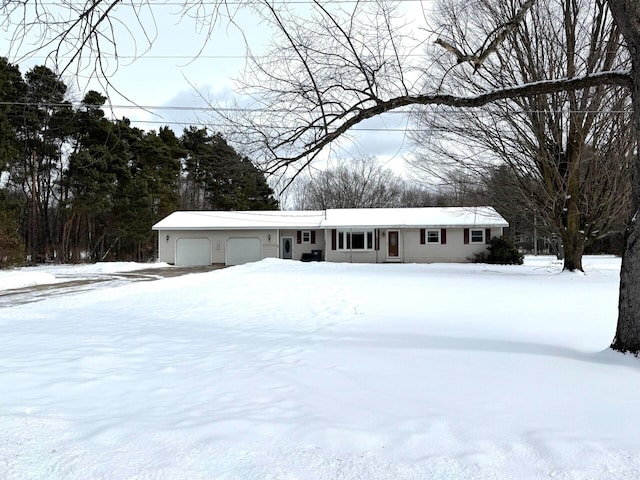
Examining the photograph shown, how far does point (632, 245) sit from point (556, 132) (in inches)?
467

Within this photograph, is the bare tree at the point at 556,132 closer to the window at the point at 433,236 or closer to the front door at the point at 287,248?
the window at the point at 433,236

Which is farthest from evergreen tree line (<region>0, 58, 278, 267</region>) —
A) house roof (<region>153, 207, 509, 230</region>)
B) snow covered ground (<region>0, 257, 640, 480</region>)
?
snow covered ground (<region>0, 257, 640, 480</region>)

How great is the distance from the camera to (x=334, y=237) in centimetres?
2736

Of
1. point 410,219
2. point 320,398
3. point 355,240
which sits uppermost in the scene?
point 410,219

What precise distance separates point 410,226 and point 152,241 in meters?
22.0

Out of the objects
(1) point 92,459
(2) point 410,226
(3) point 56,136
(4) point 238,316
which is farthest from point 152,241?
(1) point 92,459

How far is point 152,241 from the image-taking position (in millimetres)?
36312

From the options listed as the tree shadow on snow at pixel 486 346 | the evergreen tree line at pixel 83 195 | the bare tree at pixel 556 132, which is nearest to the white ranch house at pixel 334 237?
the evergreen tree line at pixel 83 195

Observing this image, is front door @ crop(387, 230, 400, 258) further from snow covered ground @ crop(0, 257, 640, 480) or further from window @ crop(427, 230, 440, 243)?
snow covered ground @ crop(0, 257, 640, 480)

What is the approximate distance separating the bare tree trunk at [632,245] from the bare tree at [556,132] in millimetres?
8934

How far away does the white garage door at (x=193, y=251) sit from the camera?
2803cm

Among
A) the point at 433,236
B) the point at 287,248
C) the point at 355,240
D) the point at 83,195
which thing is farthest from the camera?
the point at 83,195

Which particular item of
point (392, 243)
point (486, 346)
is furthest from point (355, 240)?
point (486, 346)

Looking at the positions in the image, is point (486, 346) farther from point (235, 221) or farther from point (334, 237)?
point (235, 221)
